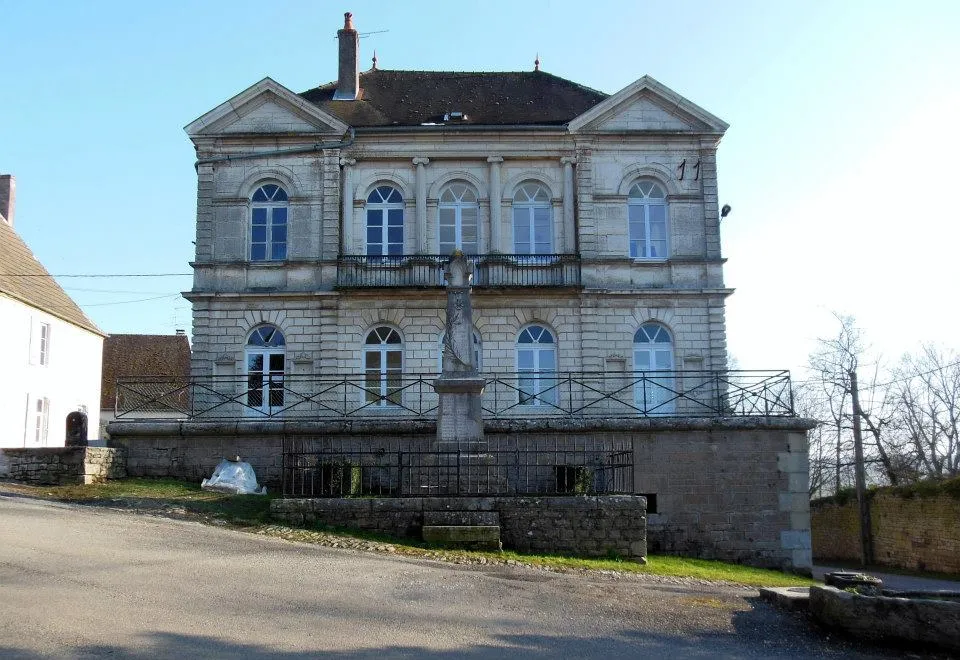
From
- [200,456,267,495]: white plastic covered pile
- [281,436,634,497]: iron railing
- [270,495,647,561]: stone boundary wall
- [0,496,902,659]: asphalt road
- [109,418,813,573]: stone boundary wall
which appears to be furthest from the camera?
[109,418,813,573]: stone boundary wall

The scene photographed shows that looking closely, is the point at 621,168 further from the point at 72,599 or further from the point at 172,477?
the point at 72,599

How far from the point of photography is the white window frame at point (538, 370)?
74.3 feet

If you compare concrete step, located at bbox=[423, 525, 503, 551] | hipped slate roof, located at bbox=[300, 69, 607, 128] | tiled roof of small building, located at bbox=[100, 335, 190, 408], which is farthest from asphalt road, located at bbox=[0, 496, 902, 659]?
tiled roof of small building, located at bbox=[100, 335, 190, 408]

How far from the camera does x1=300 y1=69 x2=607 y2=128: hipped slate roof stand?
25.0 m

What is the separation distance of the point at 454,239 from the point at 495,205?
1.40m

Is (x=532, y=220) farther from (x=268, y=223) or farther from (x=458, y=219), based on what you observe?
(x=268, y=223)

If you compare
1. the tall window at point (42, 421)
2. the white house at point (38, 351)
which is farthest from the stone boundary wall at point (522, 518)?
the tall window at point (42, 421)

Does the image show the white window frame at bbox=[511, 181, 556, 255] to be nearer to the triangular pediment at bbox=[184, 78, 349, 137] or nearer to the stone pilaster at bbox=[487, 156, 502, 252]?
the stone pilaster at bbox=[487, 156, 502, 252]

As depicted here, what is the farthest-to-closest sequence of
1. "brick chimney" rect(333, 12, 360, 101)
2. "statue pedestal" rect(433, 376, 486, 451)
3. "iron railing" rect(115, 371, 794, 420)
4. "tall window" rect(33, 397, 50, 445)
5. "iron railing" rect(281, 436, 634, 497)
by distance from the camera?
"tall window" rect(33, 397, 50, 445), "brick chimney" rect(333, 12, 360, 101), "iron railing" rect(115, 371, 794, 420), "statue pedestal" rect(433, 376, 486, 451), "iron railing" rect(281, 436, 634, 497)

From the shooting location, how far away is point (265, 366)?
75.5ft

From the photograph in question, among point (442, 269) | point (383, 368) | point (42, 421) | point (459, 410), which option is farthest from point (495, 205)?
point (42, 421)

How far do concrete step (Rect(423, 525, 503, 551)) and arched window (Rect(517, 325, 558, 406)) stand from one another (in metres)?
9.58

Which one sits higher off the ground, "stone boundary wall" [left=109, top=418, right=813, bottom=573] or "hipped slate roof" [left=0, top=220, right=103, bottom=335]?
"hipped slate roof" [left=0, top=220, right=103, bottom=335]

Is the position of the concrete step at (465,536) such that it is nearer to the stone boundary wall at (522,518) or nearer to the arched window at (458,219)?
the stone boundary wall at (522,518)
